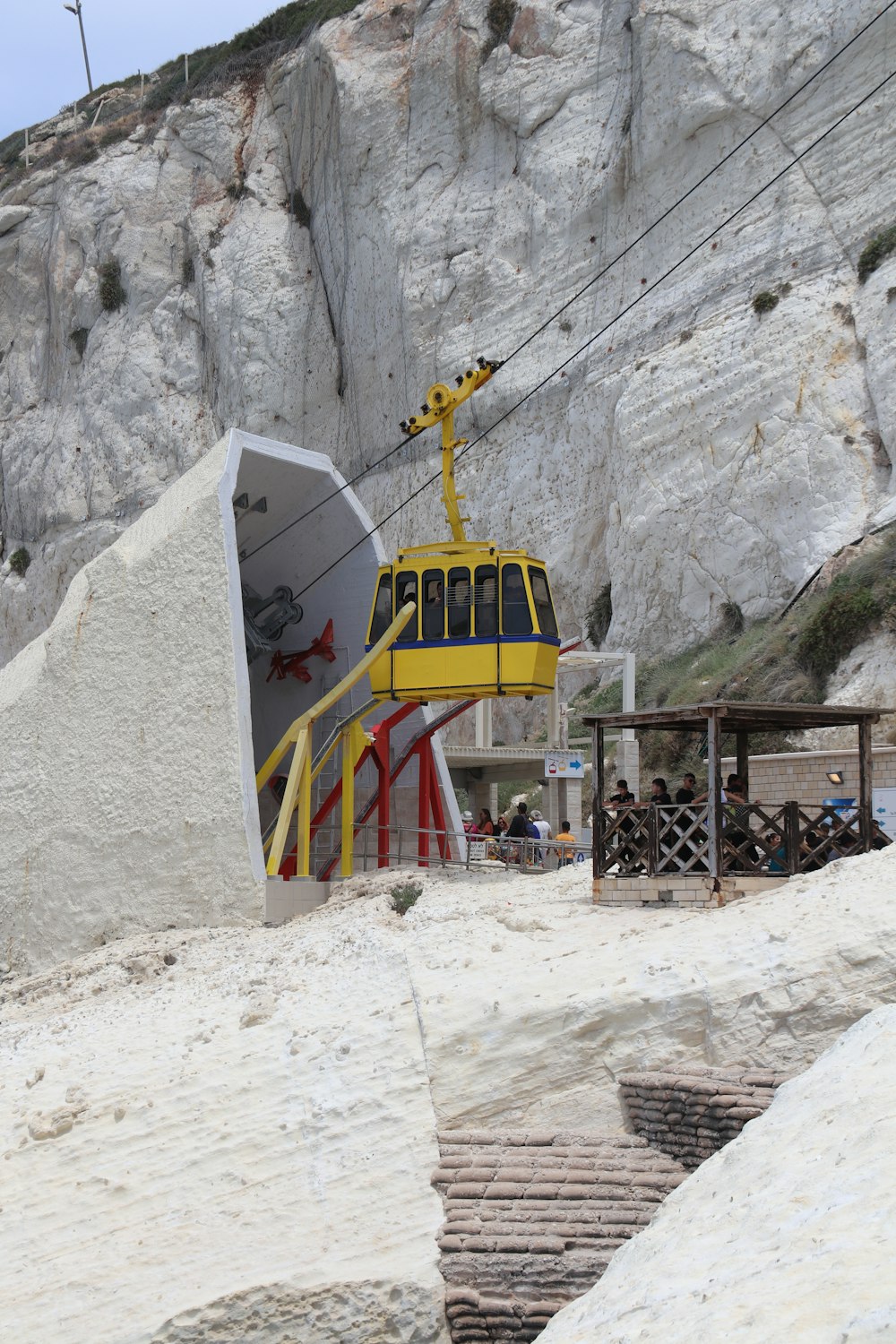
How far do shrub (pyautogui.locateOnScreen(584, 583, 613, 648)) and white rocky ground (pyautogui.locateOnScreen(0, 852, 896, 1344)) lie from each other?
2289cm

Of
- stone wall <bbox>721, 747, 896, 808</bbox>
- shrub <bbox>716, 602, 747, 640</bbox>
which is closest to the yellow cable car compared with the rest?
stone wall <bbox>721, 747, 896, 808</bbox>

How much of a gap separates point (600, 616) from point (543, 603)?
58.1ft

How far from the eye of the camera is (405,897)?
50.0 feet

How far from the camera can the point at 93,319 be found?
4950 cm

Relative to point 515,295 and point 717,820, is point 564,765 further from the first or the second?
point 515,295

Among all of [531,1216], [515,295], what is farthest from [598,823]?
[515,295]

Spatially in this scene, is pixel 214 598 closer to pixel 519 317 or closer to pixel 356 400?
pixel 519 317

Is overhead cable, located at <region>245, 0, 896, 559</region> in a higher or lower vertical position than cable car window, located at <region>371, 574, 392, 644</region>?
higher

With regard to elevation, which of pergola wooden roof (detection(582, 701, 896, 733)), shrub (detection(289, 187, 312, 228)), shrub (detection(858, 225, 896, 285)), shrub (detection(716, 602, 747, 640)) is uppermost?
shrub (detection(289, 187, 312, 228))

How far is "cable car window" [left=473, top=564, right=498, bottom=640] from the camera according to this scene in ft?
56.5

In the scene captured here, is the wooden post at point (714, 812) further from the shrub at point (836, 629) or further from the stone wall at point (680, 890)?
the shrub at point (836, 629)

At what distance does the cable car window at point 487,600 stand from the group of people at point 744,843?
13.6 ft

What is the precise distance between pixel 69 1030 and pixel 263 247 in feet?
121

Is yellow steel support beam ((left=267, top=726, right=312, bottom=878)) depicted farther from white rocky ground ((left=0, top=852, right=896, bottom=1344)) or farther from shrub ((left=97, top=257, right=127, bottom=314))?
shrub ((left=97, top=257, right=127, bottom=314))
